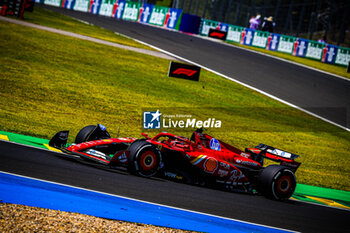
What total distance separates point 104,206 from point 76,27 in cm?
2179

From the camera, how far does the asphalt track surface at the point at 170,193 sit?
7121 mm

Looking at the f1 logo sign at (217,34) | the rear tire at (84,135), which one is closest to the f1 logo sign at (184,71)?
the rear tire at (84,135)

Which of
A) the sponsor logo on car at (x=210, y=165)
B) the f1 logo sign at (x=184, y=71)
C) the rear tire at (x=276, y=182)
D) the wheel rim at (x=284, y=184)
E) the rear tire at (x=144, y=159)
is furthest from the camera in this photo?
the f1 logo sign at (x=184, y=71)

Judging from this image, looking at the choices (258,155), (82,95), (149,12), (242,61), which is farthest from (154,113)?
(149,12)

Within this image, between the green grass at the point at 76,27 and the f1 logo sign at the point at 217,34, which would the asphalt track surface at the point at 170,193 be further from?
the f1 logo sign at the point at 217,34

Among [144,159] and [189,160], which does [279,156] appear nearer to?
[189,160]

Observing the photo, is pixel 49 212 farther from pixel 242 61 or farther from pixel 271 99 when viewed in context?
pixel 242 61

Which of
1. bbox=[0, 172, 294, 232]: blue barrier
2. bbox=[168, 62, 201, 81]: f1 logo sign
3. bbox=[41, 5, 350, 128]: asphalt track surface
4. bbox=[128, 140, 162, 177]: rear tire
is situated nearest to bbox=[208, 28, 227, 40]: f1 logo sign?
bbox=[41, 5, 350, 128]: asphalt track surface

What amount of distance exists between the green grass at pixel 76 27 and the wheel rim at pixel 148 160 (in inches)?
666

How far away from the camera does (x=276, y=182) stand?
28.5 ft

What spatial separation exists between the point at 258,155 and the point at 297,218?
1.64m

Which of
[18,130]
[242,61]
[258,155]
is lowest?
[18,130]

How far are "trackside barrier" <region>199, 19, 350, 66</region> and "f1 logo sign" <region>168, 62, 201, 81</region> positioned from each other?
62.0 feet

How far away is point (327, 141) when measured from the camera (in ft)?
52.5
